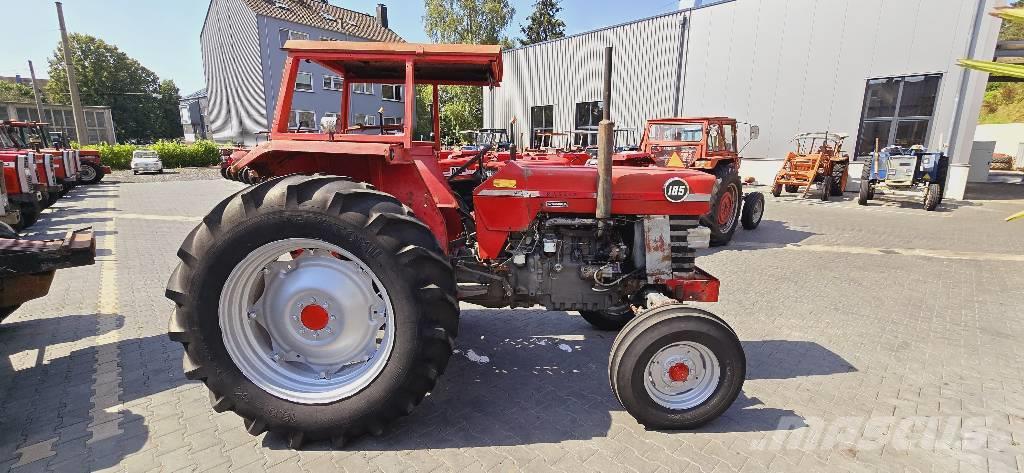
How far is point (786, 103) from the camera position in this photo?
15367 mm

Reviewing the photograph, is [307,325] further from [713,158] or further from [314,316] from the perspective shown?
[713,158]

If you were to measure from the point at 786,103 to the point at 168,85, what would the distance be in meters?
61.7

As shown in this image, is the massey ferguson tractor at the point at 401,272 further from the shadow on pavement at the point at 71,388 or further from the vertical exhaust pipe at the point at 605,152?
the shadow on pavement at the point at 71,388

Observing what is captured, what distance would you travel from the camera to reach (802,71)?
1490 cm

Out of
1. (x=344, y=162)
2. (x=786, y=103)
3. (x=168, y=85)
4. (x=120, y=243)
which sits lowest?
(x=120, y=243)

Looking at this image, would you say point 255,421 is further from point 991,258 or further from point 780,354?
point 991,258

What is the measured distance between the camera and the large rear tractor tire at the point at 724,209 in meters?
7.67

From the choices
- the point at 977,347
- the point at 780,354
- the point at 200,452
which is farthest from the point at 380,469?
the point at 977,347

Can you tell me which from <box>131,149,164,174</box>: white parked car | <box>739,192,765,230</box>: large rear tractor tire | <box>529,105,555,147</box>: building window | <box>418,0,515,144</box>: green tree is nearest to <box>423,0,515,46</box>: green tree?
<box>418,0,515,144</box>: green tree

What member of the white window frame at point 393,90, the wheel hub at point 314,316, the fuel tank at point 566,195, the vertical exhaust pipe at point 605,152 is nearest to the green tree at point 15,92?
the white window frame at point 393,90

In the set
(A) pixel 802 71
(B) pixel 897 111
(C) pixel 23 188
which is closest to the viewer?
(C) pixel 23 188

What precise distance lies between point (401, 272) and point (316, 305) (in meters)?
0.61

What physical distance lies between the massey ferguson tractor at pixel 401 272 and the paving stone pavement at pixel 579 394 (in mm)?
271

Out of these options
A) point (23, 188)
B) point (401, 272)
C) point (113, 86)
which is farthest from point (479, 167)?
point (113, 86)
